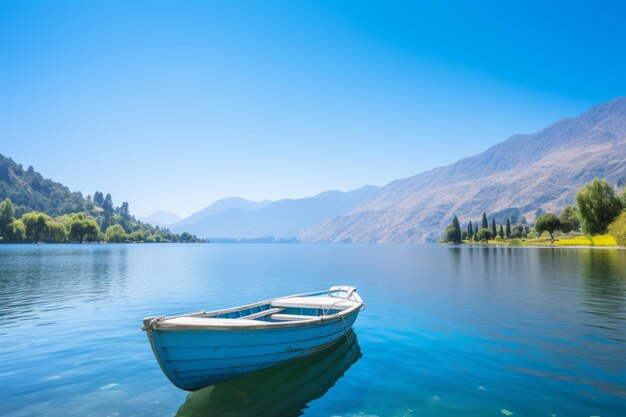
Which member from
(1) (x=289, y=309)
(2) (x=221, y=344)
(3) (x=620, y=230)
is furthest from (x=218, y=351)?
Result: (3) (x=620, y=230)

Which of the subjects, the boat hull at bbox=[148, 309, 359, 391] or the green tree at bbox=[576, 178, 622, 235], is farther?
the green tree at bbox=[576, 178, 622, 235]

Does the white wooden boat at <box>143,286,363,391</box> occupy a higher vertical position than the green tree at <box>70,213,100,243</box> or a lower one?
lower

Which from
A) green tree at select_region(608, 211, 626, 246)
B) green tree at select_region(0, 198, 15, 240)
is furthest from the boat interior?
green tree at select_region(0, 198, 15, 240)

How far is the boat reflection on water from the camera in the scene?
1095 centimetres

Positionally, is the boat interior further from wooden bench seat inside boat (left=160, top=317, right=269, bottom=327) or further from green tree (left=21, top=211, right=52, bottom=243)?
green tree (left=21, top=211, right=52, bottom=243)

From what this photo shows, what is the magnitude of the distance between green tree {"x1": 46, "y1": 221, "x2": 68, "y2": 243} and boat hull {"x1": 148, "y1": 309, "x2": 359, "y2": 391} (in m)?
200

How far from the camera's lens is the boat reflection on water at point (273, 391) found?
11.0 m

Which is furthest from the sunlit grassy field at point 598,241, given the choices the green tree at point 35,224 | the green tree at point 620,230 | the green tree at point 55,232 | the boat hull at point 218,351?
the green tree at point 35,224

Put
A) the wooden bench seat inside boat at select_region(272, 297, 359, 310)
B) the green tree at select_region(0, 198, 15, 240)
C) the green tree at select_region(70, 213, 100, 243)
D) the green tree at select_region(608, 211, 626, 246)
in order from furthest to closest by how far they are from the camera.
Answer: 1. the green tree at select_region(70, 213, 100, 243)
2. the green tree at select_region(0, 198, 15, 240)
3. the green tree at select_region(608, 211, 626, 246)
4. the wooden bench seat inside boat at select_region(272, 297, 359, 310)

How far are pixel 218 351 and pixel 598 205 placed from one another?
114228 millimetres

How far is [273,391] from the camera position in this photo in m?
12.3

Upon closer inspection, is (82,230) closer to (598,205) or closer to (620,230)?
(598,205)

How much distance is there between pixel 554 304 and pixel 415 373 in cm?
1893

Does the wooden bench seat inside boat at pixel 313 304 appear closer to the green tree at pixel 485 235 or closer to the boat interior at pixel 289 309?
the boat interior at pixel 289 309
